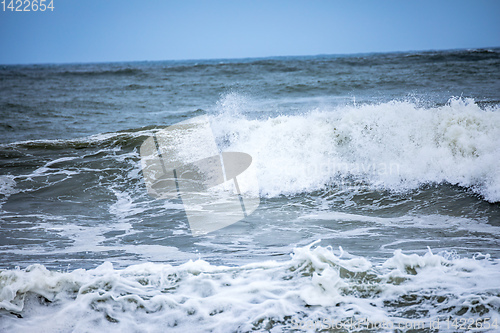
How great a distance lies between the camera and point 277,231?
4.64 m

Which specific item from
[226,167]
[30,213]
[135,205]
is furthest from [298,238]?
[30,213]

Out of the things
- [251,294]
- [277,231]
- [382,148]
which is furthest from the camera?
[382,148]

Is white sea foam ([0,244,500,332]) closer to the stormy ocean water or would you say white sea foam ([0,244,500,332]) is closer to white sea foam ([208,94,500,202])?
the stormy ocean water

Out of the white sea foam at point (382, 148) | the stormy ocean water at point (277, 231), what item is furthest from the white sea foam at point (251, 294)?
the white sea foam at point (382, 148)

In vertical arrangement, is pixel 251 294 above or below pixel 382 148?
below

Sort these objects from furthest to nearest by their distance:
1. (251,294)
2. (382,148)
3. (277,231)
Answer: (382,148) → (277,231) → (251,294)

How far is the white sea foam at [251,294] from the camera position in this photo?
271 centimetres

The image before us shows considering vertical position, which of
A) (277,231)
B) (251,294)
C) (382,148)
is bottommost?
(277,231)

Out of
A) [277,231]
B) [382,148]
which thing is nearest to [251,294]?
[277,231]

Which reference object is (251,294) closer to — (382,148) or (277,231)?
(277,231)

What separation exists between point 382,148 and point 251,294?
15.7ft

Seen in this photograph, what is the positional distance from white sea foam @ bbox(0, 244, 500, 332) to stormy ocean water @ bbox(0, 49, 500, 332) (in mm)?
12

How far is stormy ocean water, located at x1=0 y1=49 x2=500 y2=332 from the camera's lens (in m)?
2.79

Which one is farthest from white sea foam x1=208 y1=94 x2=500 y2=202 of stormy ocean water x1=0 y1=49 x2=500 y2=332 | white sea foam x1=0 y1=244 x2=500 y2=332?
white sea foam x1=0 y1=244 x2=500 y2=332
